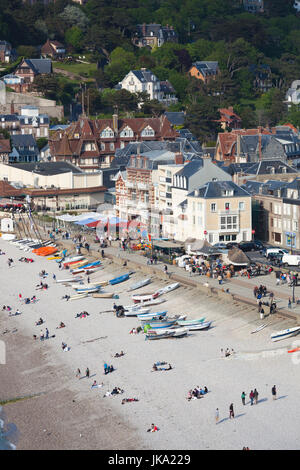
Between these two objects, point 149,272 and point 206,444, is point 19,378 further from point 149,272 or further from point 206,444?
point 149,272

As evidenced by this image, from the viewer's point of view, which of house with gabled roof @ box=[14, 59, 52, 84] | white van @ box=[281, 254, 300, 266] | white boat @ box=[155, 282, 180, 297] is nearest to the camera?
white boat @ box=[155, 282, 180, 297]

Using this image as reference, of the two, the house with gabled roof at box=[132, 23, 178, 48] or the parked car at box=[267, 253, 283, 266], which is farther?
the house with gabled roof at box=[132, 23, 178, 48]

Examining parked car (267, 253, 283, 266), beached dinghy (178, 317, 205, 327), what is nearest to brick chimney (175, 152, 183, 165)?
parked car (267, 253, 283, 266)

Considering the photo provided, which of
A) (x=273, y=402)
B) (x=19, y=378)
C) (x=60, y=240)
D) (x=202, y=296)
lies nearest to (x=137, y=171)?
(x=60, y=240)

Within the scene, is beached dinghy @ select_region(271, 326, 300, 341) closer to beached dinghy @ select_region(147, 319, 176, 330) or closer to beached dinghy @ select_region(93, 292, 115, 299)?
beached dinghy @ select_region(147, 319, 176, 330)

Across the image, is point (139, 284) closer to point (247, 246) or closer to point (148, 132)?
point (247, 246)

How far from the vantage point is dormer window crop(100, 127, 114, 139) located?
111562 millimetres

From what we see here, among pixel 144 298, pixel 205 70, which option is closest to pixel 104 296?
pixel 144 298

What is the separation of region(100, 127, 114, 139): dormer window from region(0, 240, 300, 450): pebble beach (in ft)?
172

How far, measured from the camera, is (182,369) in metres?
47.1

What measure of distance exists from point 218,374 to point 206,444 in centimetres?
745

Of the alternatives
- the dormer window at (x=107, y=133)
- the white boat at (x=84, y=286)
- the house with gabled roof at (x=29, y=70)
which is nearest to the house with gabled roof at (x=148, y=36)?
the house with gabled roof at (x=29, y=70)

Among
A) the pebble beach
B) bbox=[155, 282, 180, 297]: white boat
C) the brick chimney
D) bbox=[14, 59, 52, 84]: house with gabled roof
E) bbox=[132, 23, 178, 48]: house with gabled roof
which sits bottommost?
the pebble beach

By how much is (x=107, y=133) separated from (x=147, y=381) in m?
69.0
